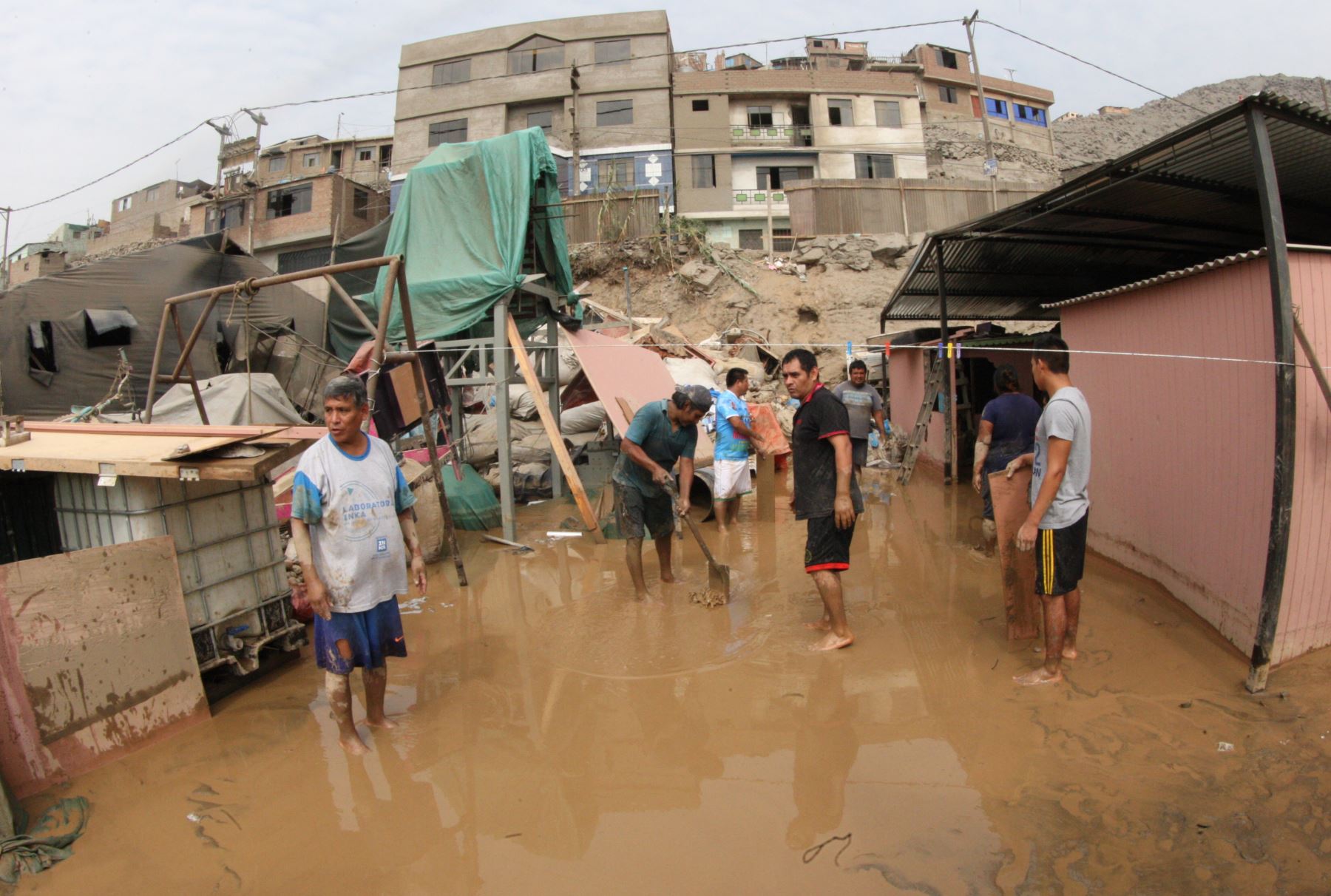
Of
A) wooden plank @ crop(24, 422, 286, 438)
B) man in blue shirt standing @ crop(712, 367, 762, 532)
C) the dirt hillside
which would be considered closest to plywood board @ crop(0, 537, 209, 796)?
wooden plank @ crop(24, 422, 286, 438)

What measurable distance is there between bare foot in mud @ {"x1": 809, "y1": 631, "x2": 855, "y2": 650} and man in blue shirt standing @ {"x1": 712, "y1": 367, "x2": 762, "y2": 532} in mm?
3089

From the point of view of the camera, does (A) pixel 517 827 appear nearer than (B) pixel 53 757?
Yes

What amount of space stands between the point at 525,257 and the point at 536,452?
3253mm

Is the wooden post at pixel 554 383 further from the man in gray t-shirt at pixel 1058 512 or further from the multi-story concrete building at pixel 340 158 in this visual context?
the multi-story concrete building at pixel 340 158

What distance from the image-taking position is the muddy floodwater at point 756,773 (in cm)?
239

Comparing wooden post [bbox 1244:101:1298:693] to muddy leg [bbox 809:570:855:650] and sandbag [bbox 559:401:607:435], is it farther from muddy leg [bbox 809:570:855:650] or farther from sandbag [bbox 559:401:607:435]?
sandbag [bbox 559:401:607:435]

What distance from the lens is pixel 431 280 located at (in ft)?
26.1

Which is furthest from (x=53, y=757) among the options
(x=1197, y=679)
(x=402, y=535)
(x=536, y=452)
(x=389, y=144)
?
(x=389, y=144)

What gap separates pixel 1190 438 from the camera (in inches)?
171

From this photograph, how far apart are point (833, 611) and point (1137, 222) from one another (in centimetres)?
540

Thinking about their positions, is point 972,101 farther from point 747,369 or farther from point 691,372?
point 691,372

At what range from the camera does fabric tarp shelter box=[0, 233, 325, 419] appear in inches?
442

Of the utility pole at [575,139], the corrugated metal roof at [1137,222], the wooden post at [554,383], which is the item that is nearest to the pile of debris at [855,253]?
the corrugated metal roof at [1137,222]

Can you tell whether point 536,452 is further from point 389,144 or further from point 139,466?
point 389,144
